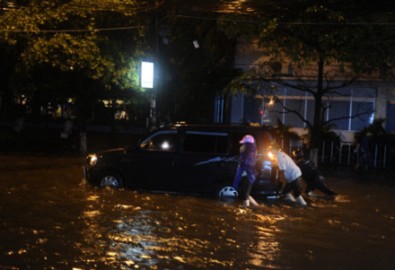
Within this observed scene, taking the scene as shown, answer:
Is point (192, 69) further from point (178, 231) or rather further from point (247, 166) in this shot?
point (178, 231)

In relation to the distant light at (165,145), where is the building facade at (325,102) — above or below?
above

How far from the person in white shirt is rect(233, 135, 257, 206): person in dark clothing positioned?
2.13 ft

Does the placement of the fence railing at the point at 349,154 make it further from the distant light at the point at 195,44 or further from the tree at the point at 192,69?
the distant light at the point at 195,44

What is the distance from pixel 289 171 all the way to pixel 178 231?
12.9 feet

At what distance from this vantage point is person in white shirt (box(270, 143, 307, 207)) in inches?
470

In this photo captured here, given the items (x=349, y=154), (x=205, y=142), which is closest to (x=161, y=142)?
(x=205, y=142)

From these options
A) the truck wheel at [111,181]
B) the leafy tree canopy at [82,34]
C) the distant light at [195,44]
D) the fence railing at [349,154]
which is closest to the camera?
the truck wheel at [111,181]

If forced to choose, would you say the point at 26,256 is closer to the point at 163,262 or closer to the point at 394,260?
the point at 163,262

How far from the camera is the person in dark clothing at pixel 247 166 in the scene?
11508 millimetres

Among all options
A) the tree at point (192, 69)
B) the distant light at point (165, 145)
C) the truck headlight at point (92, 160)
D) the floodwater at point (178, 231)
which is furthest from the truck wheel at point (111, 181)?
the tree at point (192, 69)

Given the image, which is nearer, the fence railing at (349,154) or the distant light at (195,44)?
the fence railing at (349,154)

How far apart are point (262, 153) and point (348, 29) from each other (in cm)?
782

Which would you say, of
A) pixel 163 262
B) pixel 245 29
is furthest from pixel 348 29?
pixel 163 262

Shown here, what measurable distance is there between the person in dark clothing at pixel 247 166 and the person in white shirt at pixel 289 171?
65 centimetres
